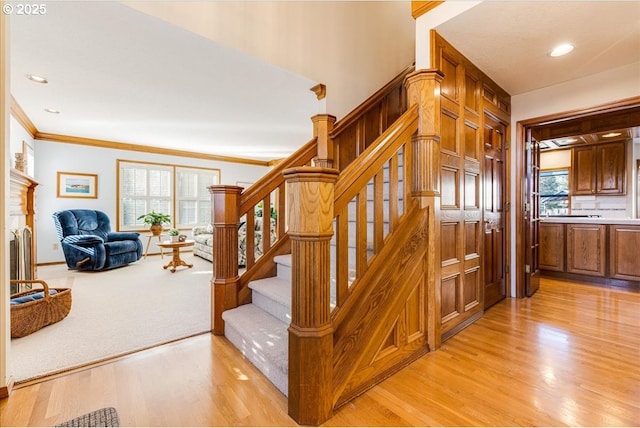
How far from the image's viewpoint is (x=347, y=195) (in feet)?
4.81

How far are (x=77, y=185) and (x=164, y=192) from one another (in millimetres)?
1613

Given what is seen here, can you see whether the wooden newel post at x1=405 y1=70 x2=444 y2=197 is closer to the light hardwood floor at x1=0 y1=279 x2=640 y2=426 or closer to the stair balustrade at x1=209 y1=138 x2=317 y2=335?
the stair balustrade at x1=209 y1=138 x2=317 y2=335

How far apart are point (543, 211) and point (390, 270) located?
565cm

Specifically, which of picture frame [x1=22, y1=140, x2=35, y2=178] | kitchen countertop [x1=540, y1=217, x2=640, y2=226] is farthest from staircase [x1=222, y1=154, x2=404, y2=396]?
picture frame [x1=22, y1=140, x2=35, y2=178]

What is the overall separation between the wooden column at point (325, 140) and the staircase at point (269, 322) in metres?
0.63

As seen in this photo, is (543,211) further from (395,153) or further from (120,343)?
(120,343)

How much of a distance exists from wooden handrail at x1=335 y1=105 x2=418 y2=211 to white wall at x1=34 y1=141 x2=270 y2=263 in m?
6.00

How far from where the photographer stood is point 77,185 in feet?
18.8

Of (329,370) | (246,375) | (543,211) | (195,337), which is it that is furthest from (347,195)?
(543,211)

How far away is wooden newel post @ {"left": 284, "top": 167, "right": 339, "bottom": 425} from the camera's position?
1.29m

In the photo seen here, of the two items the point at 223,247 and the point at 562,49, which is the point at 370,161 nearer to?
the point at 223,247

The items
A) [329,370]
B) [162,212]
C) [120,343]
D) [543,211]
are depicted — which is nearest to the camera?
[329,370]

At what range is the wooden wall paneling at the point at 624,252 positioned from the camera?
3.53 meters

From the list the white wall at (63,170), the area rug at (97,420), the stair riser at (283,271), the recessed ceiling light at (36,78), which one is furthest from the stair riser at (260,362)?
the white wall at (63,170)
